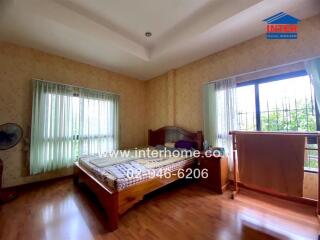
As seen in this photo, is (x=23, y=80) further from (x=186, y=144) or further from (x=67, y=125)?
(x=186, y=144)

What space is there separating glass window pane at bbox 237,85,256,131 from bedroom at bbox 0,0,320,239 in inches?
0.8

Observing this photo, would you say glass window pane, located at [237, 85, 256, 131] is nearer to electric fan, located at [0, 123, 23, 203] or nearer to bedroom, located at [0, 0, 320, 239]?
bedroom, located at [0, 0, 320, 239]

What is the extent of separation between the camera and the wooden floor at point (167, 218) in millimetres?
1614

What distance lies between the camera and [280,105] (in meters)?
2.45

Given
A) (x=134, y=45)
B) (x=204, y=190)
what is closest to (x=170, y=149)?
(x=204, y=190)

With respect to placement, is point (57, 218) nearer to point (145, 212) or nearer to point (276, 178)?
point (145, 212)

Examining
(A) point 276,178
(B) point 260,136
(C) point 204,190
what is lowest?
(C) point 204,190

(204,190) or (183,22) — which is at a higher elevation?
(183,22)

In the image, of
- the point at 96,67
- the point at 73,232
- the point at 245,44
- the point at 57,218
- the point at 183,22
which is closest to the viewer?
the point at 73,232

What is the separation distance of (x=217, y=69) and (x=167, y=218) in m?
2.93

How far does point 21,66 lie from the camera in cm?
280

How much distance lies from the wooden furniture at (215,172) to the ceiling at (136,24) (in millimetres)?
2217

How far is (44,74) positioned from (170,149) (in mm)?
3200

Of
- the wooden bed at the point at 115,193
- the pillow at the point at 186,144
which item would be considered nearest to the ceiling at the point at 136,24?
the pillow at the point at 186,144
